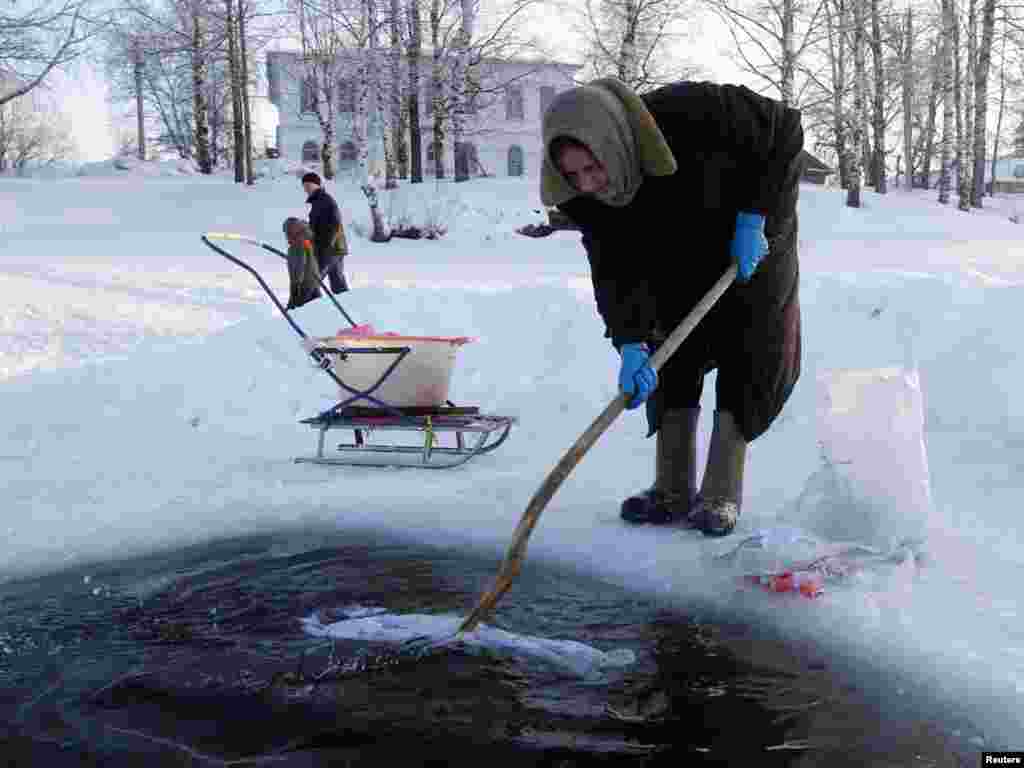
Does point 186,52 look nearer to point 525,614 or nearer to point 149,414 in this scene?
point 149,414

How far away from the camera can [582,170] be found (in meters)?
3.33

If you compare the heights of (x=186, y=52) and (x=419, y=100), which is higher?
(x=186, y=52)

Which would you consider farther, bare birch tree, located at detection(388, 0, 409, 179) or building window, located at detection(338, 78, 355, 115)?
building window, located at detection(338, 78, 355, 115)

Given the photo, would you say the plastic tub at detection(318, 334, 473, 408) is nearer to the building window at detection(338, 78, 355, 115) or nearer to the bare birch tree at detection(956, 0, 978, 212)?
the building window at detection(338, 78, 355, 115)

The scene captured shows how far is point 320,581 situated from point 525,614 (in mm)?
789

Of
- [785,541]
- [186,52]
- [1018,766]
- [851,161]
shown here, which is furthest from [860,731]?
[186,52]

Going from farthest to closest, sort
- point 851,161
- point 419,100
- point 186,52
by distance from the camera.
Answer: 1. point 186,52
2. point 419,100
3. point 851,161

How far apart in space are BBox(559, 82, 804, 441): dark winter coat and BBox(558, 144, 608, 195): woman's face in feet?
0.41

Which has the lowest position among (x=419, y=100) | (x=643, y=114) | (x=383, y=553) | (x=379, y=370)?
(x=383, y=553)

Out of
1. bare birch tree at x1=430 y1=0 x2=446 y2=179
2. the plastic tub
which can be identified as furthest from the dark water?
bare birch tree at x1=430 y1=0 x2=446 y2=179

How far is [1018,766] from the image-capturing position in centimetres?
209

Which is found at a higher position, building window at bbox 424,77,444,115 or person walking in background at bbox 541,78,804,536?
building window at bbox 424,77,444,115

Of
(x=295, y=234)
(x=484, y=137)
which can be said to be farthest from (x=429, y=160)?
(x=295, y=234)

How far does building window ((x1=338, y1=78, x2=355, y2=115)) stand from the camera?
71.7ft
